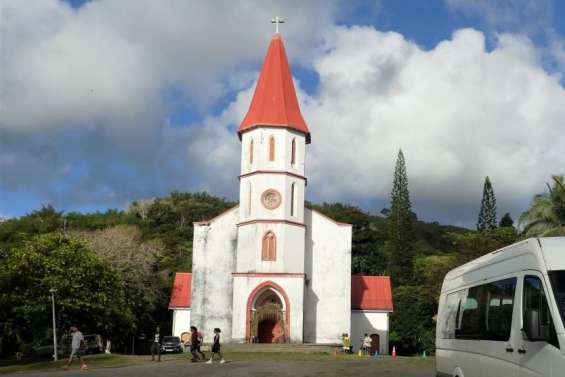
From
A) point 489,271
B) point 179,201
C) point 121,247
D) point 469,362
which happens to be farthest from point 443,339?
point 179,201

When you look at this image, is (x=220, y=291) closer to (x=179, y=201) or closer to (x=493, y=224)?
(x=493, y=224)

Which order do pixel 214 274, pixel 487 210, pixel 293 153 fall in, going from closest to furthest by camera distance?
pixel 214 274 → pixel 293 153 → pixel 487 210

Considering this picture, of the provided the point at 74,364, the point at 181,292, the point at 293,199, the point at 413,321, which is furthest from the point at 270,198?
the point at 74,364

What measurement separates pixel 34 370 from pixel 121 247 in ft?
73.5

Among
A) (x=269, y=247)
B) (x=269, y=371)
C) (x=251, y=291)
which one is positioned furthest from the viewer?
(x=269, y=247)

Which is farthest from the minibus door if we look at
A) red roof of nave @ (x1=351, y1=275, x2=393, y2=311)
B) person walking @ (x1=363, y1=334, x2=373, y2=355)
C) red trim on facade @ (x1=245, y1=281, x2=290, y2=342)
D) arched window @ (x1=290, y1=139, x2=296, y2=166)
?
red roof of nave @ (x1=351, y1=275, x2=393, y2=311)

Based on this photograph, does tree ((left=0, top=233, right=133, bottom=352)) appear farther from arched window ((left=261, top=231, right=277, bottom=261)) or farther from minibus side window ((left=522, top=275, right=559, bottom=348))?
minibus side window ((left=522, top=275, right=559, bottom=348))

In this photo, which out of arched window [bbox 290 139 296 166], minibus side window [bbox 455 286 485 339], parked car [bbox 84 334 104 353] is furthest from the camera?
arched window [bbox 290 139 296 166]

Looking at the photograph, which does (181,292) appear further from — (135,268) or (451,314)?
(451,314)

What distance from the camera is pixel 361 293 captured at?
4338cm

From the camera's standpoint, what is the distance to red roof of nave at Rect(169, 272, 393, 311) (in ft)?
137

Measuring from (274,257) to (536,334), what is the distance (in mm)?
30109

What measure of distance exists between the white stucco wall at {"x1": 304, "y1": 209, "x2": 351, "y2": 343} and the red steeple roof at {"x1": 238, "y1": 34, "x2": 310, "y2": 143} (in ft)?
19.1

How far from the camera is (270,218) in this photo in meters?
38.1
